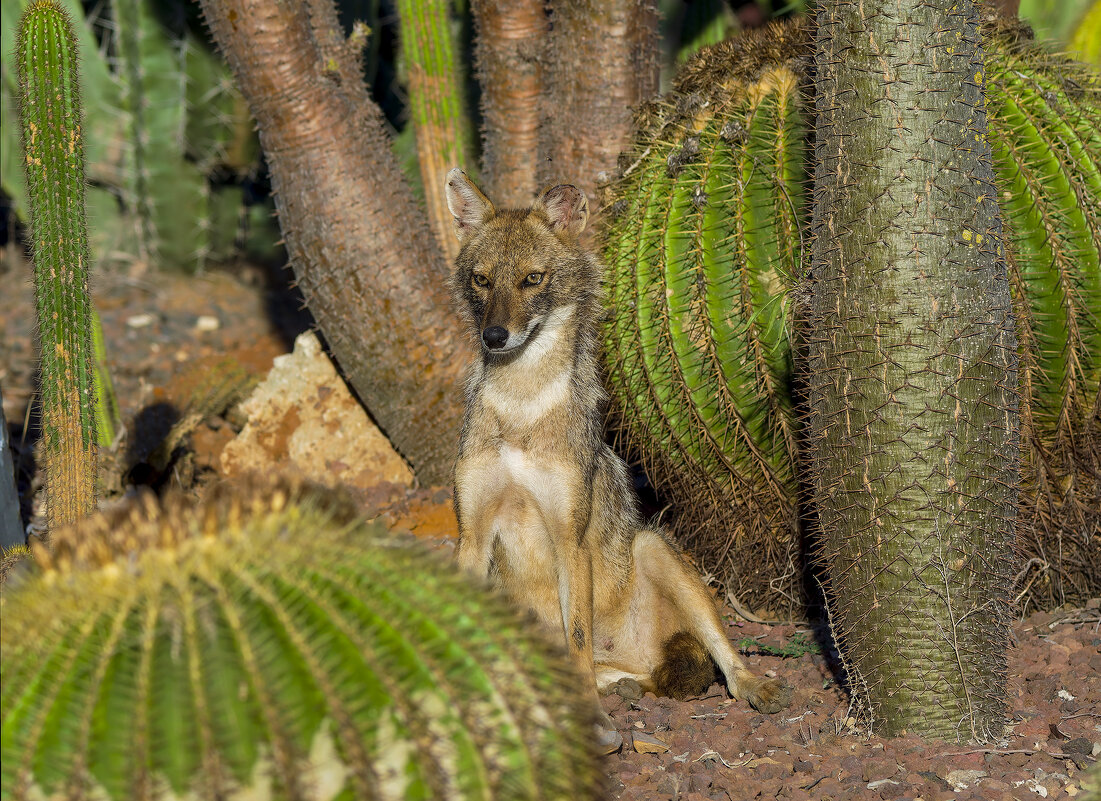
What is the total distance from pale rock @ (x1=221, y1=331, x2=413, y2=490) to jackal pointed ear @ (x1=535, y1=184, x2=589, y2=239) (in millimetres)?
2341

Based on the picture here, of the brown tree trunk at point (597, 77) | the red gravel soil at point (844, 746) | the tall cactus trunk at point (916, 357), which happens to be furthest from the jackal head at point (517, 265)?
the red gravel soil at point (844, 746)

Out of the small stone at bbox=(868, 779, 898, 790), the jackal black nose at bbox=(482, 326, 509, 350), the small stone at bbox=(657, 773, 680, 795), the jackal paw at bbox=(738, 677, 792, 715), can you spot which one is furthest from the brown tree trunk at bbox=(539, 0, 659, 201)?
the small stone at bbox=(868, 779, 898, 790)

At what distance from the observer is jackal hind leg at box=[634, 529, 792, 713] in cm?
421

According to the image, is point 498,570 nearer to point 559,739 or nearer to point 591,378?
point 591,378

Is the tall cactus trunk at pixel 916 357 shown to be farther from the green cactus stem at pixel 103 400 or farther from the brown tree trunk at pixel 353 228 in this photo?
the green cactus stem at pixel 103 400

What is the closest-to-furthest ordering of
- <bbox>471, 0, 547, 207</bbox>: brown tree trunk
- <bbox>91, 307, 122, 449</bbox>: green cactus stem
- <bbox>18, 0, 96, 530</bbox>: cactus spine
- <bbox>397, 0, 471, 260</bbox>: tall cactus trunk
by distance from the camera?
1. <bbox>18, 0, 96, 530</bbox>: cactus spine
2. <bbox>91, 307, 122, 449</bbox>: green cactus stem
3. <bbox>471, 0, 547, 207</bbox>: brown tree trunk
4. <bbox>397, 0, 471, 260</bbox>: tall cactus trunk

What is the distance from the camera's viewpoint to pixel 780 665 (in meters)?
4.61

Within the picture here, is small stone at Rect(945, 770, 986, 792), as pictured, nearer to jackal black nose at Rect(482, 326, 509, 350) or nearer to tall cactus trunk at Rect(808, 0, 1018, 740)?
tall cactus trunk at Rect(808, 0, 1018, 740)

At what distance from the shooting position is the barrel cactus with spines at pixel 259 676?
199cm

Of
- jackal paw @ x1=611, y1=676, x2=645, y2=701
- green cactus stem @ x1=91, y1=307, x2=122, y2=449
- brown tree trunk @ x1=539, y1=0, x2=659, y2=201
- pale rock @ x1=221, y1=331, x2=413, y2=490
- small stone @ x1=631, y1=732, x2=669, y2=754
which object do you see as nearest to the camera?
small stone @ x1=631, y1=732, x2=669, y2=754

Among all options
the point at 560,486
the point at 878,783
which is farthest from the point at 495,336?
the point at 878,783

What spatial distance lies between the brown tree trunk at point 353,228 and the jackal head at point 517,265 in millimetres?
1048

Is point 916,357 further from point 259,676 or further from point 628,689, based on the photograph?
point 259,676

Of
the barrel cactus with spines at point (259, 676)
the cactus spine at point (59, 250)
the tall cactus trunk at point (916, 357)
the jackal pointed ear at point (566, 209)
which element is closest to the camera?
the barrel cactus with spines at point (259, 676)
